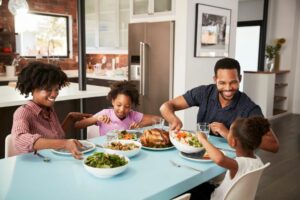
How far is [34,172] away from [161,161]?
62cm

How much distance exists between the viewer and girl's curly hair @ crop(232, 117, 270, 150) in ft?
4.86

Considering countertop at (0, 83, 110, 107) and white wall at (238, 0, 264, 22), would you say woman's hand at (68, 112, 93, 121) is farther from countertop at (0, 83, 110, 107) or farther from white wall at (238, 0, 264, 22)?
white wall at (238, 0, 264, 22)

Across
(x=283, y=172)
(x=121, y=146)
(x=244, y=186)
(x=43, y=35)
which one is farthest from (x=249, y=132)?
(x=43, y=35)

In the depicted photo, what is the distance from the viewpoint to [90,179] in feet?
4.33

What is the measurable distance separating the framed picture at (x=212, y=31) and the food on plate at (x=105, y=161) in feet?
9.84

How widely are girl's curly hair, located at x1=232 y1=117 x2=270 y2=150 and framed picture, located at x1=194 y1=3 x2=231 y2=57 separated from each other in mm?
2766

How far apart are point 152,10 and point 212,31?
36.5 inches

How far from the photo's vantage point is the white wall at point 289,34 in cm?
665

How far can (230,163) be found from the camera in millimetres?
1416

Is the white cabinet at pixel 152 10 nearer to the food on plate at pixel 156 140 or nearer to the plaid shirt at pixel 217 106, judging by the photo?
the plaid shirt at pixel 217 106

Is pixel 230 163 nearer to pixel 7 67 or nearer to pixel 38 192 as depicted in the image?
pixel 38 192

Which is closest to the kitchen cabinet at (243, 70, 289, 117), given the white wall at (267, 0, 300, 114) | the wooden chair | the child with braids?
the white wall at (267, 0, 300, 114)

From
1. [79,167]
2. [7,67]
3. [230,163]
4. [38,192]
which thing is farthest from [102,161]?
[7,67]

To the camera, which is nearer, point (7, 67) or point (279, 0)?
point (7, 67)
